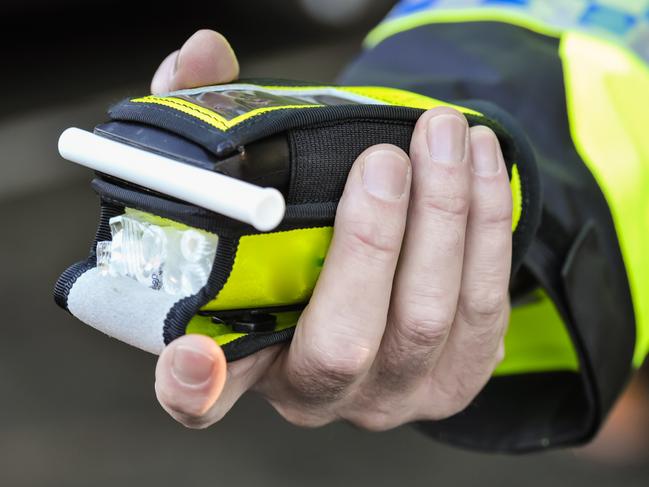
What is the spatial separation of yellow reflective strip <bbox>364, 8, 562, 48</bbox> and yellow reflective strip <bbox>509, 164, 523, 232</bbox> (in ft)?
1.12

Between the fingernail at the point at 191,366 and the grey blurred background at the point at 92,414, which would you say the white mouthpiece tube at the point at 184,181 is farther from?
the grey blurred background at the point at 92,414

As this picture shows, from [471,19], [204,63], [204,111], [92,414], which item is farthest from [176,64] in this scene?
[92,414]

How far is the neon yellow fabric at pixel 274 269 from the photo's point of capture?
57 centimetres

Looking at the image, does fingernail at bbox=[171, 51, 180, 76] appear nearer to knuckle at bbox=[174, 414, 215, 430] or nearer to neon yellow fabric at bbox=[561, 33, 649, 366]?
knuckle at bbox=[174, 414, 215, 430]

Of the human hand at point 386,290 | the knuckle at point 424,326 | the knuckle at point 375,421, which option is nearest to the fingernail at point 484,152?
the human hand at point 386,290

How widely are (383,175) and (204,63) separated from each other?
7.4 inches

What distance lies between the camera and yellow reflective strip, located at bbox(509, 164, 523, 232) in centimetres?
71

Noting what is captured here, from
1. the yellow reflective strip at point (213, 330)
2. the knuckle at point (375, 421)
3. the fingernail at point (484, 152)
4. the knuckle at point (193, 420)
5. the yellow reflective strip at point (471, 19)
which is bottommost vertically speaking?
the knuckle at point (375, 421)

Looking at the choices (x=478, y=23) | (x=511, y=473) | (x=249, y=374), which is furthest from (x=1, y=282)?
(x=249, y=374)

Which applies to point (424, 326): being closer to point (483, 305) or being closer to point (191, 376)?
point (483, 305)

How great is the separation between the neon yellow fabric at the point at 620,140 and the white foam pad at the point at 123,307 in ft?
1.57

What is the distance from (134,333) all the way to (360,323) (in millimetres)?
146

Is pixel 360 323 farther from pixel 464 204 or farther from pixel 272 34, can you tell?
pixel 272 34

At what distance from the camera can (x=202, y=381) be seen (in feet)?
1.83
